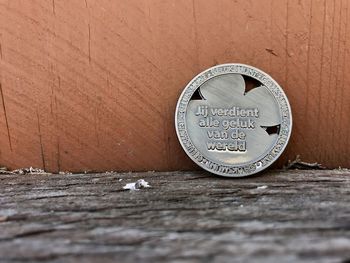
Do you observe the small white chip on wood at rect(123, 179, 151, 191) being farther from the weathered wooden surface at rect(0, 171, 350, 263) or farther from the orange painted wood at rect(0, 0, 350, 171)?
the orange painted wood at rect(0, 0, 350, 171)

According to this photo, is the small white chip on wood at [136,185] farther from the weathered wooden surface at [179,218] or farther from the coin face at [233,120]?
the coin face at [233,120]

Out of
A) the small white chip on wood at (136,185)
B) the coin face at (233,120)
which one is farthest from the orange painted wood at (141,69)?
the small white chip on wood at (136,185)

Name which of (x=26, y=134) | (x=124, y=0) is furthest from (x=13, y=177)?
(x=124, y=0)

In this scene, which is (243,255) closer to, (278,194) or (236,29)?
(278,194)

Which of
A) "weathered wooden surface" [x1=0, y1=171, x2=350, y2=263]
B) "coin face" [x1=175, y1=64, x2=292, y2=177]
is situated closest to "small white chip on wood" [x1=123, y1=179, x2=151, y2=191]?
"weathered wooden surface" [x1=0, y1=171, x2=350, y2=263]

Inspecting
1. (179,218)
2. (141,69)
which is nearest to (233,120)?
(141,69)
